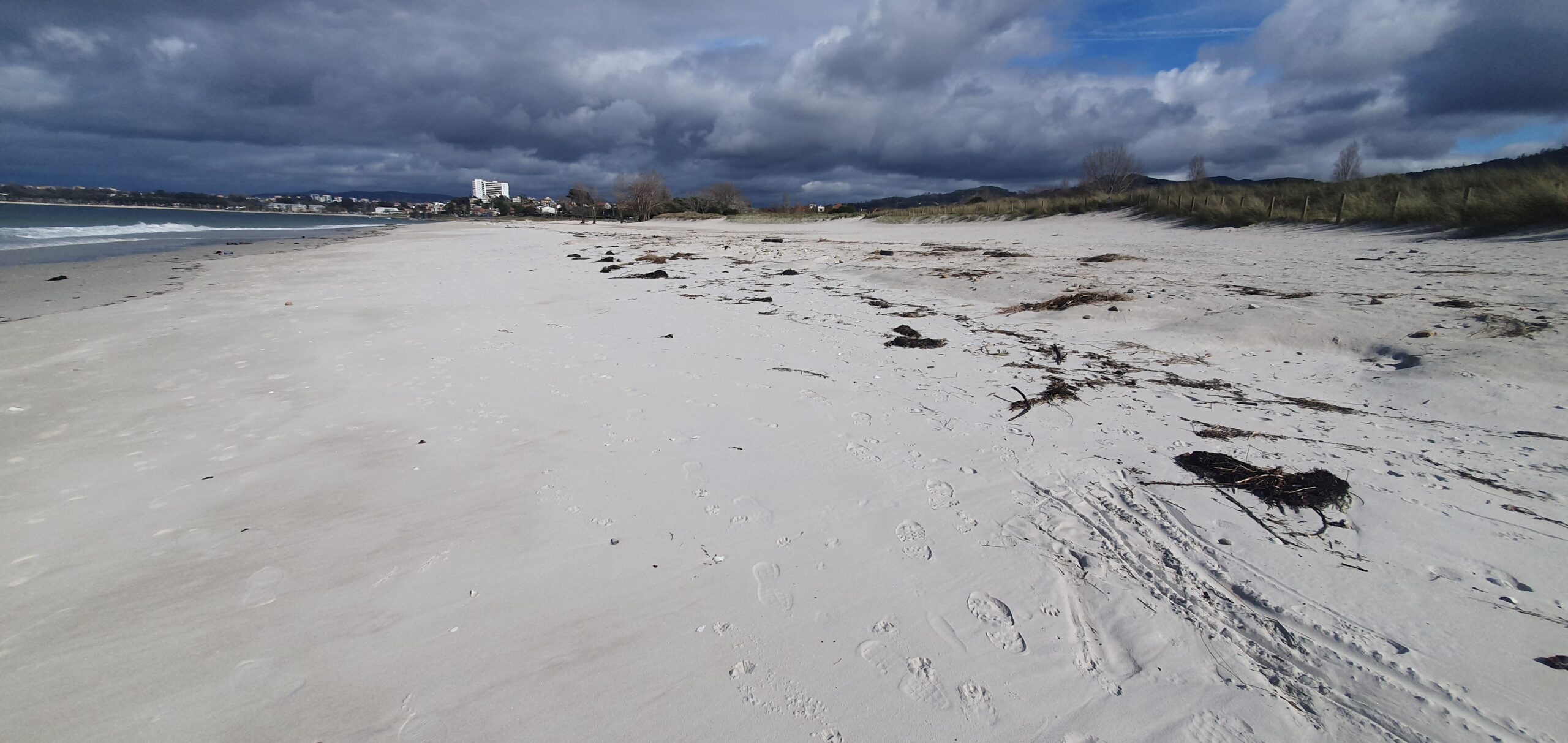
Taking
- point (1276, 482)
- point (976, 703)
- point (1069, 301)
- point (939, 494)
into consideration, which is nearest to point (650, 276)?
point (1069, 301)

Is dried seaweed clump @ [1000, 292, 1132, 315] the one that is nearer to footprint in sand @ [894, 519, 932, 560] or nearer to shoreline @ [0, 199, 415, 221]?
footprint in sand @ [894, 519, 932, 560]

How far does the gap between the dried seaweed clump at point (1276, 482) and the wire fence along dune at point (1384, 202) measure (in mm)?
12988

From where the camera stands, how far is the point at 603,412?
4102 millimetres

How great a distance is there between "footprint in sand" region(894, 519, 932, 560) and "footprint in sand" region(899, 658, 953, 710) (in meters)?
0.59

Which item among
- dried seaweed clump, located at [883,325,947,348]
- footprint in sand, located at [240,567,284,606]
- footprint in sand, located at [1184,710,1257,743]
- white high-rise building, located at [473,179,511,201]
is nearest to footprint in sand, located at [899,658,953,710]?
footprint in sand, located at [1184,710,1257,743]

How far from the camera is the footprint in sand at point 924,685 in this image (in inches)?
69.3

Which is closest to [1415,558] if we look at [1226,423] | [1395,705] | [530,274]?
[1395,705]

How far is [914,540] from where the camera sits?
8.44 ft

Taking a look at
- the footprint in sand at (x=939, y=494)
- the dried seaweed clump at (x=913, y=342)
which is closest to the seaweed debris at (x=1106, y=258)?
the dried seaweed clump at (x=913, y=342)

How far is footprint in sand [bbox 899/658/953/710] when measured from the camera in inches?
69.3

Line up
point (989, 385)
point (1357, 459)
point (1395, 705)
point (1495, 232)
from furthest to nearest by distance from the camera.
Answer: point (1495, 232)
point (989, 385)
point (1357, 459)
point (1395, 705)

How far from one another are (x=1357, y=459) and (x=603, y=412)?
436cm

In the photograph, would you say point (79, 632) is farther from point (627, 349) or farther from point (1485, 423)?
point (1485, 423)

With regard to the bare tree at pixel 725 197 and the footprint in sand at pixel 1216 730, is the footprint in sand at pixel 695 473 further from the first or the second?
Result: the bare tree at pixel 725 197
